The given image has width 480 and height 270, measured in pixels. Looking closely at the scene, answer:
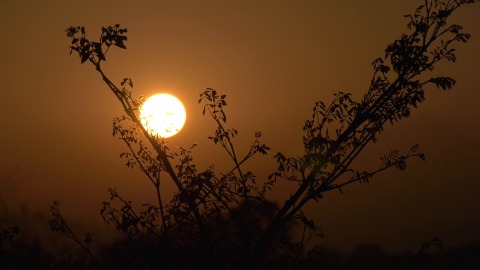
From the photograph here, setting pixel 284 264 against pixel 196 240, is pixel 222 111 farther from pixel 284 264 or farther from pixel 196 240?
pixel 284 264

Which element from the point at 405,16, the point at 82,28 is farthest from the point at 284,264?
the point at 82,28

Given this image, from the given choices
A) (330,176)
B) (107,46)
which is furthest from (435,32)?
(107,46)

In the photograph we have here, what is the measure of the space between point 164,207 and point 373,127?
579cm

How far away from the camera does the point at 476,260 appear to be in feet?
52.5

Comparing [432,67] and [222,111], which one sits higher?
[222,111]

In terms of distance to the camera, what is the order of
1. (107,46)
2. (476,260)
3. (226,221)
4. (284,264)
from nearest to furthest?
(107,46) < (226,221) < (284,264) < (476,260)

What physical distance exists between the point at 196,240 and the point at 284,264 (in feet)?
8.93

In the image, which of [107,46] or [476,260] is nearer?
[107,46]

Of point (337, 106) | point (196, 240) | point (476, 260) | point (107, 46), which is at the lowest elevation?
point (476, 260)

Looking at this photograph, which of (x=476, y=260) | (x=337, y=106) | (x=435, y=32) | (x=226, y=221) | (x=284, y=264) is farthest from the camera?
(x=476, y=260)

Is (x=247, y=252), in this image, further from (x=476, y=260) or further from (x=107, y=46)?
(x=476, y=260)

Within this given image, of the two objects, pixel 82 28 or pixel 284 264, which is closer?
pixel 82 28

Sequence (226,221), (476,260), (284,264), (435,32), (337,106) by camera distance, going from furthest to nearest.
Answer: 1. (476,260)
2. (284,264)
3. (226,221)
4. (337,106)
5. (435,32)

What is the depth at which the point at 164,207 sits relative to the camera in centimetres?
1293
